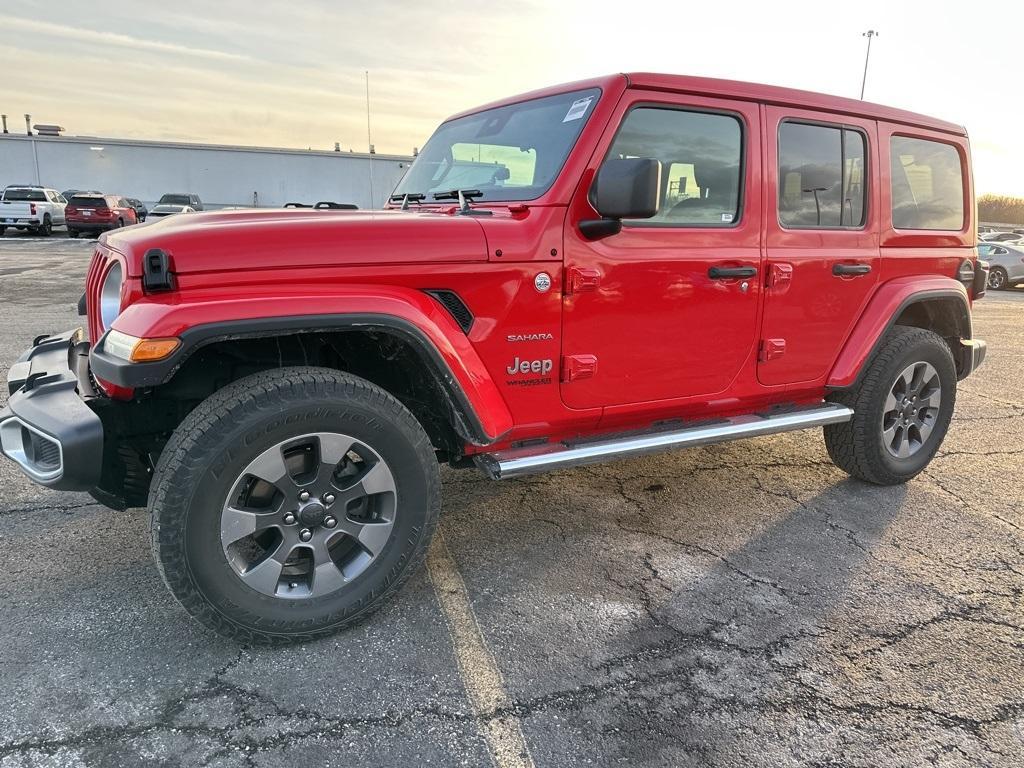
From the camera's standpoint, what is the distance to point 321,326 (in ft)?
7.52

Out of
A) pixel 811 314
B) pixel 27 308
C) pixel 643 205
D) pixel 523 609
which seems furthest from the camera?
pixel 27 308

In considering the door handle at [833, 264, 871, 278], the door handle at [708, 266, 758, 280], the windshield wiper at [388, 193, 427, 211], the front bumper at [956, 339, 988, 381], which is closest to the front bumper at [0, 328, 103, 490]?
the windshield wiper at [388, 193, 427, 211]

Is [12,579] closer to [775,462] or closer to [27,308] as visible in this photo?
[775,462]

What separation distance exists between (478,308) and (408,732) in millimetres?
1440

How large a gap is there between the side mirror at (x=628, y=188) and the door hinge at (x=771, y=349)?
3.64 ft

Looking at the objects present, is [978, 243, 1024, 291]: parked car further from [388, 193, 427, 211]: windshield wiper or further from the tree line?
the tree line

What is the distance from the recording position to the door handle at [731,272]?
310 centimetres

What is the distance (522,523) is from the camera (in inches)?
137

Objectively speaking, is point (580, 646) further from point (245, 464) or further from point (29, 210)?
point (29, 210)

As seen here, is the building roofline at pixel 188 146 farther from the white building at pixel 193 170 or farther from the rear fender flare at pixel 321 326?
the rear fender flare at pixel 321 326

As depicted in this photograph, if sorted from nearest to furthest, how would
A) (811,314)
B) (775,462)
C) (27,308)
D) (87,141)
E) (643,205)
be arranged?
(643,205)
(811,314)
(775,462)
(27,308)
(87,141)

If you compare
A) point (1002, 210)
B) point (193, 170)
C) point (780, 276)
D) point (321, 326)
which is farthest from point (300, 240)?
point (1002, 210)

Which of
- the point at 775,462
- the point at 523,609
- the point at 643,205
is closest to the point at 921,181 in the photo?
the point at 775,462

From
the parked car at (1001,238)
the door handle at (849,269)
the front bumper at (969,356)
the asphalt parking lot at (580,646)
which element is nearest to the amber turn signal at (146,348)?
the asphalt parking lot at (580,646)
